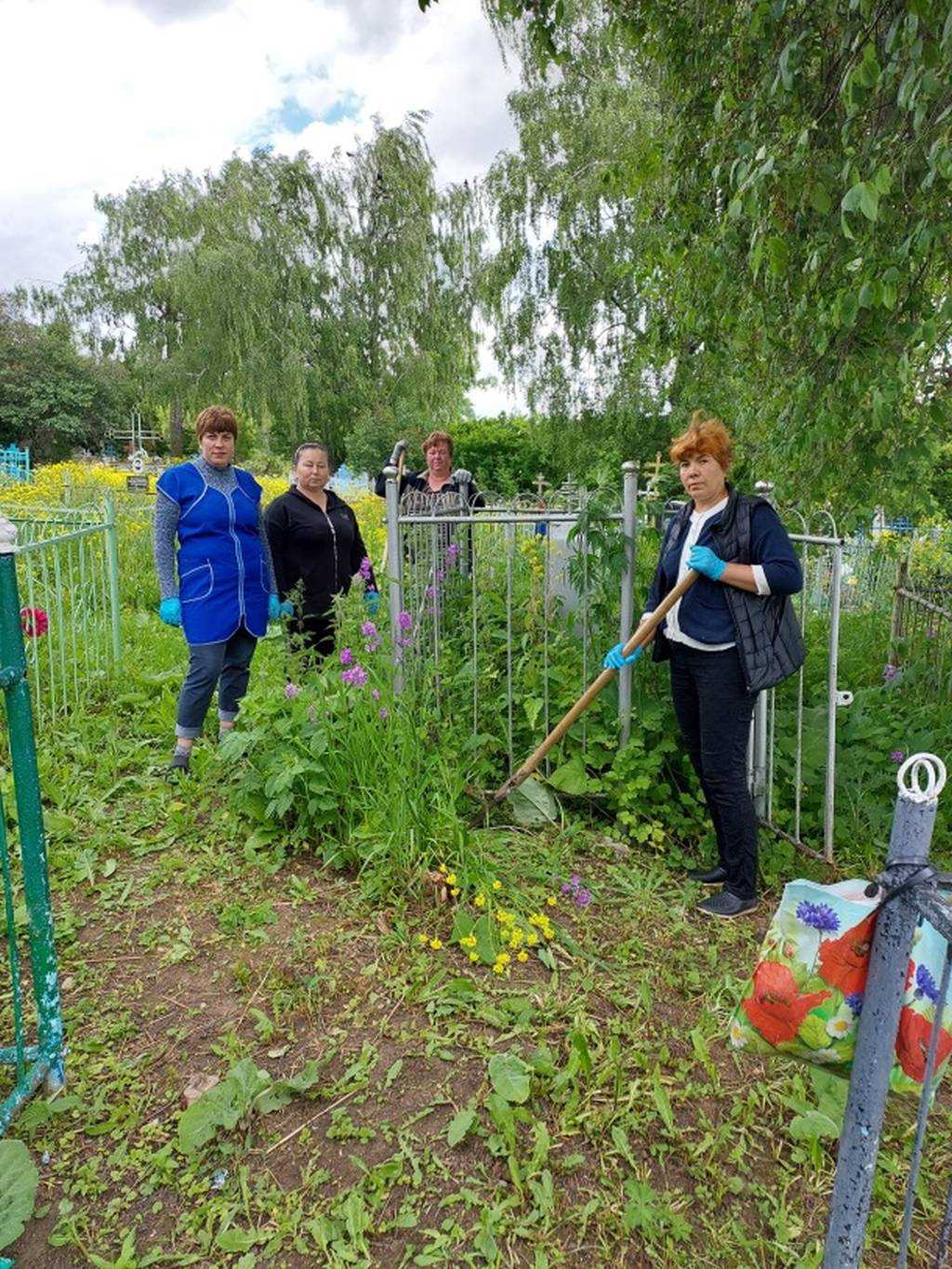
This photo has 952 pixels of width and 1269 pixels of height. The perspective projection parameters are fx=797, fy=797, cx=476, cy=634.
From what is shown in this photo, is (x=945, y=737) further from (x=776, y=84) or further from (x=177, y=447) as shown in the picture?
(x=177, y=447)

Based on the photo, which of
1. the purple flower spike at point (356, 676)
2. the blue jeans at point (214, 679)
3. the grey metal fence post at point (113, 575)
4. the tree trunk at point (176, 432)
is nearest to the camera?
the purple flower spike at point (356, 676)

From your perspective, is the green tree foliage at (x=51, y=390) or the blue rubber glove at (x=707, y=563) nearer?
the blue rubber glove at (x=707, y=563)

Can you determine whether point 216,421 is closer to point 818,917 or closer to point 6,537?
point 6,537

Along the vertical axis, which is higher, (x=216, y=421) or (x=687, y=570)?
(x=216, y=421)

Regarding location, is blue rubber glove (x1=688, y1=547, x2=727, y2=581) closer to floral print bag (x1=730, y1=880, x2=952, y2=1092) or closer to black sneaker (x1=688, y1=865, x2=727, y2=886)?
black sneaker (x1=688, y1=865, x2=727, y2=886)

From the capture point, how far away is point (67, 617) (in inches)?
223

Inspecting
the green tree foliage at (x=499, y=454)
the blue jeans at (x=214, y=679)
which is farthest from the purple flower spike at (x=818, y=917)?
the green tree foliage at (x=499, y=454)

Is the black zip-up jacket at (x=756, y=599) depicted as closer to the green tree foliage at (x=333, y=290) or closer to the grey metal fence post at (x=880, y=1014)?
the grey metal fence post at (x=880, y=1014)

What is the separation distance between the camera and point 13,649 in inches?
70.4

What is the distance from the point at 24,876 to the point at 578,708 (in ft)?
6.31

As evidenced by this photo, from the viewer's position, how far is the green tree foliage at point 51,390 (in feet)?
107

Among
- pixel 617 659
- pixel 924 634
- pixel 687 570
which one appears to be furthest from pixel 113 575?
pixel 924 634

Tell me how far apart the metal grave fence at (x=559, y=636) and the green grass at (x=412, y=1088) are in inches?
25.7

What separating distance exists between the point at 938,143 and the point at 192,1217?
313 centimetres
